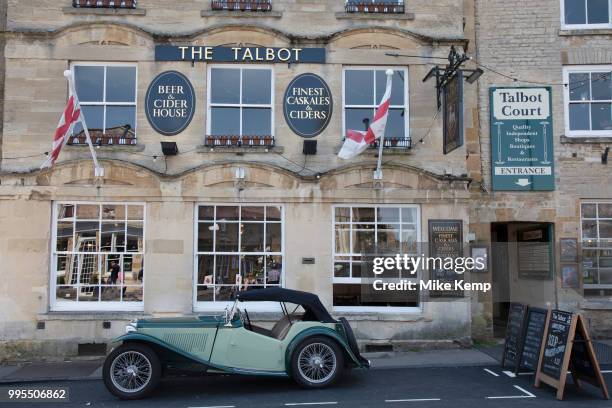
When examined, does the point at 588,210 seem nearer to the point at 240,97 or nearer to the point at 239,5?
the point at 240,97

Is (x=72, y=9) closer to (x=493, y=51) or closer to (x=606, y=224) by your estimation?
(x=493, y=51)

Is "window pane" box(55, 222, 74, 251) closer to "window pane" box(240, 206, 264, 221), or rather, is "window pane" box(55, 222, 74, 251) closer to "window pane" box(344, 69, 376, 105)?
"window pane" box(240, 206, 264, 221)

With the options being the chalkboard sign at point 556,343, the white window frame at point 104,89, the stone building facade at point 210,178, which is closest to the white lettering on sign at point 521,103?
the stone building facade at point 210,178

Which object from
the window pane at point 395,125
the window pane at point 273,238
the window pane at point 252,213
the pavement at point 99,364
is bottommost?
the pavement at point 99,364

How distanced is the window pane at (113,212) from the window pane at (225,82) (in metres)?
3.15

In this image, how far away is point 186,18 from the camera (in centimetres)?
1227

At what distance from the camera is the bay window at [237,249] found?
11.9 m

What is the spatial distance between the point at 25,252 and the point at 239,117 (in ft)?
16.9

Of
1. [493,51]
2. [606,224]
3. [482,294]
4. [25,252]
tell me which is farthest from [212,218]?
[606,224]

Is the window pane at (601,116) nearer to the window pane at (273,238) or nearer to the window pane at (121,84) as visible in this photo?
the window pane at (273,238)

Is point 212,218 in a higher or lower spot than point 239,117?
lower

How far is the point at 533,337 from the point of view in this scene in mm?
8961

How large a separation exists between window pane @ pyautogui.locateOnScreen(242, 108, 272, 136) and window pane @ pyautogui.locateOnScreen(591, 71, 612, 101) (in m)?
7.53

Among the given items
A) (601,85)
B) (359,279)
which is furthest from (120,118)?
(601,85)
